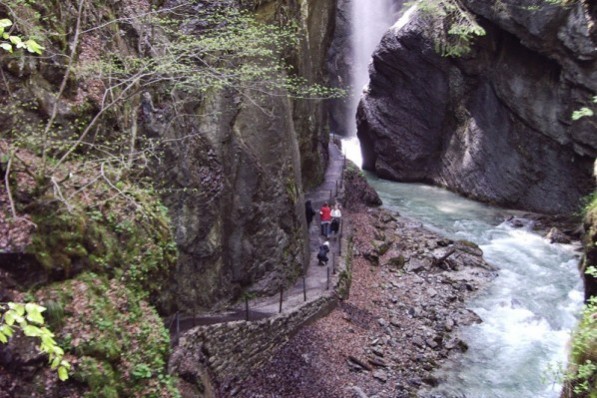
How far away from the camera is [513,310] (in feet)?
56.9

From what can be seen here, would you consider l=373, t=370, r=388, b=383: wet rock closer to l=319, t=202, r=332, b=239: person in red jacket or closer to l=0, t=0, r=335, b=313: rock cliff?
l=0, t=0, r=335, b=313: rock cliff

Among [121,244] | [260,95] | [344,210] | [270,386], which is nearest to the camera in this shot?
[121,244]

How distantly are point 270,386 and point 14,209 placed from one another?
714 cm

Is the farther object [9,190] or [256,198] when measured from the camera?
[256,198]

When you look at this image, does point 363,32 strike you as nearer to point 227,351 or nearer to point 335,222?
Result: point 335,222

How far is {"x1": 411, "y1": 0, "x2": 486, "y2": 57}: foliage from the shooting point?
24.6 meters

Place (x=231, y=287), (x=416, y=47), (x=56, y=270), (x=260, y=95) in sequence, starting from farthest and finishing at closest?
(x=416, y=47), (x=260, y=95), (x=231, y=287), (x=56, y=270)

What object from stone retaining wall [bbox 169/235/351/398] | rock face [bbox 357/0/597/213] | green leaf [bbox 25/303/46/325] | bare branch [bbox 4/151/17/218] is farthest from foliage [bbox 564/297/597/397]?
rock face [bbox 357/0/597/213]

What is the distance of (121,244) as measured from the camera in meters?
8.42

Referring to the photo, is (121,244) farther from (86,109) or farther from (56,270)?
(86,109)

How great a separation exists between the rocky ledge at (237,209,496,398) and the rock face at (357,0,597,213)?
867cm

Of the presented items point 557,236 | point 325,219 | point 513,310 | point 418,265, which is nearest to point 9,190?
point 325,219

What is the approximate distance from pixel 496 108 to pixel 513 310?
53.8 ft

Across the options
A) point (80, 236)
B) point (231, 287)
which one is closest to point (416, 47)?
point (231, 287)
